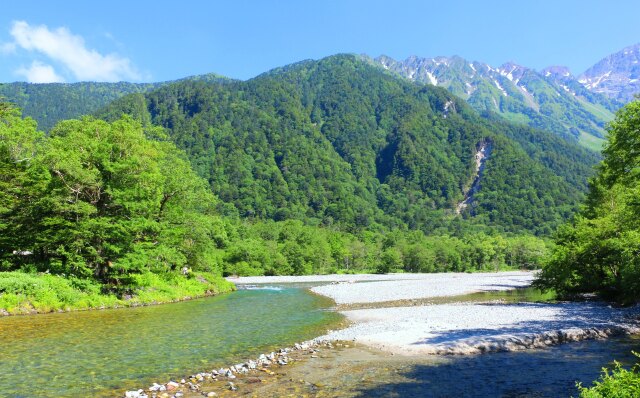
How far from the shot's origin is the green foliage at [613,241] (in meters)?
27.7

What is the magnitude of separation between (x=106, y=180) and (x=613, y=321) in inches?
1655

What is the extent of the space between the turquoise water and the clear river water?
1.9 inches

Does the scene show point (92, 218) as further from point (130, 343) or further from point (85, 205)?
point (130, 343)

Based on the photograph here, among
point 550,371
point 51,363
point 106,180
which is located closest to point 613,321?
point 550,371

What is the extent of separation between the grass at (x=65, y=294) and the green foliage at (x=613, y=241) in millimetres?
39457

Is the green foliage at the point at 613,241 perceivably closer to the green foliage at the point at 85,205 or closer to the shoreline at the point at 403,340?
the shoreline at the point at 403,340

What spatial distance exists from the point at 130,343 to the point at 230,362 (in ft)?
23.7

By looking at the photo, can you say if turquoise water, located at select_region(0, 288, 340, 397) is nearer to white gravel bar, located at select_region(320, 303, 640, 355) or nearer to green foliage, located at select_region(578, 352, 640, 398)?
white gravel bar, located at select_region(320, 303, 640, 355)

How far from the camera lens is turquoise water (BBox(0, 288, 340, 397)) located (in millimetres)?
16781

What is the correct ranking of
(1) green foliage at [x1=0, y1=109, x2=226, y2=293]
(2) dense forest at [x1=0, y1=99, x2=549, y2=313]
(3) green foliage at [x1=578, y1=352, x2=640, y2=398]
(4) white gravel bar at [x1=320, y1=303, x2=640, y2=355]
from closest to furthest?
(3) green foliage at [x1=578, y1=352, x2=640, y2=398], (4) white gravel bar at [x1=320, y1=303, x2=640, y2=355], (2) dense forest at [x1=0, y1=99, x2=549, y2=313], (1) green foliage at [x1=0, y1=109, x2=226, y2=293]

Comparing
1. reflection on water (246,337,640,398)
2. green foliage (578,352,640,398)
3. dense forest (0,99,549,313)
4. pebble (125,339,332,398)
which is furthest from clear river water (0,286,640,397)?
dense forest (0,99,549,313)

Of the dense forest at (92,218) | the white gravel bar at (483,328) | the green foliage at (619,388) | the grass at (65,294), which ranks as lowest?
the white gravel bar at (483,328)

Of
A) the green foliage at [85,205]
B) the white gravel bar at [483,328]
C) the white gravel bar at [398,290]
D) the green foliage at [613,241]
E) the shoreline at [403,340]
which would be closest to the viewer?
the shoreline at [403,340]

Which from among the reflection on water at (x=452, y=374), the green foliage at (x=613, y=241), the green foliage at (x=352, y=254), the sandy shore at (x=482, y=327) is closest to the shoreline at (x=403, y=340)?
the sandy shore at (x=482, y=327)
